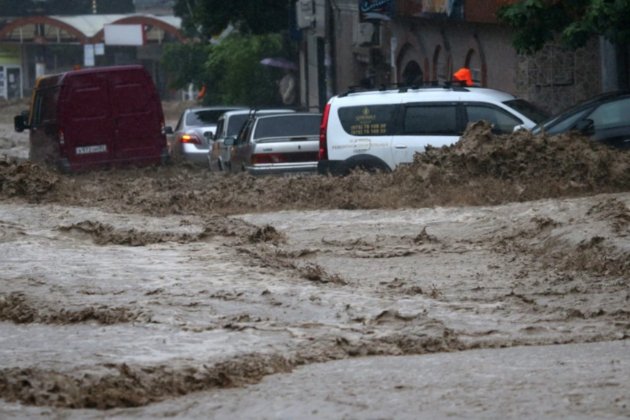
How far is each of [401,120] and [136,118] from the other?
7.15 metres

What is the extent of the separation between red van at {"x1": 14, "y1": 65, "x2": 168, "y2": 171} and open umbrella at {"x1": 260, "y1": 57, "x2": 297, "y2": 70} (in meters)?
20.0

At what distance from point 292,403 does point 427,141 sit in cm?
1137

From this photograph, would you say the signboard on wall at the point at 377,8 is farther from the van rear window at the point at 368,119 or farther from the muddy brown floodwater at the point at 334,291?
the van rear window at the point at 368,119

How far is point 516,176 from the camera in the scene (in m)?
16.5

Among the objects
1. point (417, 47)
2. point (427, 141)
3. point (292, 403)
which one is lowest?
point (292, 403)

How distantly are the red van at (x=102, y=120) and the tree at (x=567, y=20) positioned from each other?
714 centimetres

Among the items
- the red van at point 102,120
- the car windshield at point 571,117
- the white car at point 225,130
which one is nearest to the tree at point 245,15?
the white car at point 225,130

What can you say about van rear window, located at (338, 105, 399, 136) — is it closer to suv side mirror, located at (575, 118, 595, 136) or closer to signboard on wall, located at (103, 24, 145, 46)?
suv side mirror, located at (575, 118, 595, 136)

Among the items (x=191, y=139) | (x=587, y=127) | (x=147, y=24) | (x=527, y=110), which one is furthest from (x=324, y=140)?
(x=147, y=24)

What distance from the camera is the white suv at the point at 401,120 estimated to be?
17859 millimetres

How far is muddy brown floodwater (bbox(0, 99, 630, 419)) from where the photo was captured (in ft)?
24.1

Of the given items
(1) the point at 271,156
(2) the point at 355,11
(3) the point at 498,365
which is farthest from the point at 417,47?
(3) the point at 498,365

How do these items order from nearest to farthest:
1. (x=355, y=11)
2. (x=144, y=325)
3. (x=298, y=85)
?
(x=144, y=325) → (x=355, y=11) → (x=298, y=85)

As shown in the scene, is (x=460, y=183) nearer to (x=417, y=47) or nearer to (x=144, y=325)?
(x=144, y=325)
